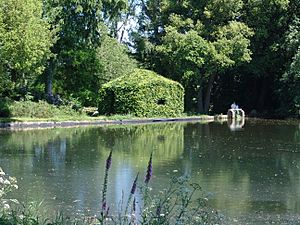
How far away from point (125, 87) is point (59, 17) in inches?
207

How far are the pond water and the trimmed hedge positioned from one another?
9.28 meters

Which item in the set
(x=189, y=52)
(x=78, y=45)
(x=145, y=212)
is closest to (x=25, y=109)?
(x=78, y=45)

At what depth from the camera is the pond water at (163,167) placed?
29.6 ft

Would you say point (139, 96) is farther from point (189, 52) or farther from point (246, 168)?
point (246, 168)

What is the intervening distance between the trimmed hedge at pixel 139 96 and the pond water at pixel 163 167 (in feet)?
30.4

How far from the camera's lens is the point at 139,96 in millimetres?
31750

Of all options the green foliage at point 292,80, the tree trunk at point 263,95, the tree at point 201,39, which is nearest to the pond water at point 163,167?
the green foliage at point 292,80

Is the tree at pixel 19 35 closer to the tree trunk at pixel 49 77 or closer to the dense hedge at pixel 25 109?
the dense hedge at pixel 25 109

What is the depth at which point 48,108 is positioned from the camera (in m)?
27.3

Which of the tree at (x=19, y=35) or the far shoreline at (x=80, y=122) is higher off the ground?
the tree at (x=19, y=35)

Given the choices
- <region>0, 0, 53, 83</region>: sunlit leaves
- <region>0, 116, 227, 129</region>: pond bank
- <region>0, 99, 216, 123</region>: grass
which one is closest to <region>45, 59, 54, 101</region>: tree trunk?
<region>0, 99, 216, 123</region>: grass

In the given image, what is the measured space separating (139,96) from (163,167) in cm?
1876

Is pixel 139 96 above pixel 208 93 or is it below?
below

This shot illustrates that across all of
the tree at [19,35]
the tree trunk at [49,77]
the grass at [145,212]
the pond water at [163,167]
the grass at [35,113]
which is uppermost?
the tree at [19,35]
